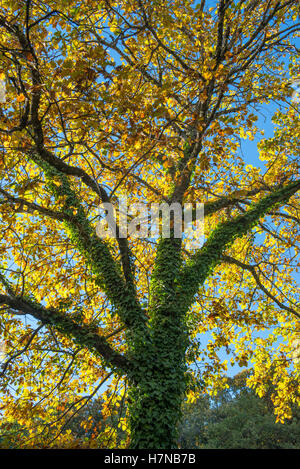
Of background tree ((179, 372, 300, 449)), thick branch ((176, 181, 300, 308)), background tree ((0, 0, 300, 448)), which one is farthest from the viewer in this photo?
background tree ((179, 372, 300, 449))

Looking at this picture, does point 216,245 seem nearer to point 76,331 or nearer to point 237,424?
point 76,331

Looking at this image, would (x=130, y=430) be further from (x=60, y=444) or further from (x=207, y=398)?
(x=207, y=398)

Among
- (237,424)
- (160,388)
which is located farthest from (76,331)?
(237,424)

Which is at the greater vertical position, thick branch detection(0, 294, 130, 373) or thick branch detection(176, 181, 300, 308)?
thick branch detection(176, 181, 300, 308)

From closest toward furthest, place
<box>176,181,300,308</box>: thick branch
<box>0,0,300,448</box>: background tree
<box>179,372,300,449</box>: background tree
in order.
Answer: <box>0,0,300,448</box>: background tree → <box>176,181,300,308</box>: thick branch → <box>179,372,300,449</box>: background tree

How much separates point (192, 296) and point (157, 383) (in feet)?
6.39

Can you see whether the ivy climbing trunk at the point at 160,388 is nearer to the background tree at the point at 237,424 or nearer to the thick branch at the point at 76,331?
the thick branch at the point at 76,331

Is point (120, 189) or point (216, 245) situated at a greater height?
point (120, 189)

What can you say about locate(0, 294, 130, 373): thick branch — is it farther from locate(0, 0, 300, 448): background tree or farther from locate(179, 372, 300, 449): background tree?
locate(179, 372, 300, 449): background tree

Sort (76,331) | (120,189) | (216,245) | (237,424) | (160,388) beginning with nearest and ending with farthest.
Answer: (160,388), (76,331), (216,245), (120,189), (237,424)

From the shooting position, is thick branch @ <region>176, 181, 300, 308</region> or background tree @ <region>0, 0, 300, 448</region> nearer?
background tree @ <region>0, 0, 300, 448</region>

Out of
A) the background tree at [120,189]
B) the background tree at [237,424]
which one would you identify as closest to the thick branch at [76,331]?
the background tree at [120,189]

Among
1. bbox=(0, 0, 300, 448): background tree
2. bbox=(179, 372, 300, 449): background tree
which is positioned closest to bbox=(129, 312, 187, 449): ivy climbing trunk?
bbox=(0, 0, 300, 448): background tree
